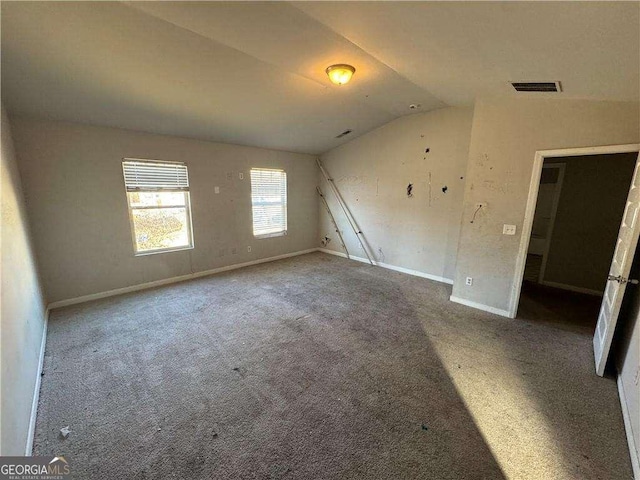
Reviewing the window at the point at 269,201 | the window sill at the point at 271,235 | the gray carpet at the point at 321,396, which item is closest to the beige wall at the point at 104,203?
the window at the point at 269,201

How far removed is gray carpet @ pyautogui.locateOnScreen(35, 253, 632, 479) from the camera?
1448 millimetres

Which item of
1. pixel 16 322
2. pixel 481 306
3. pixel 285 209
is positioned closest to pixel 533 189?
pixel 481 306

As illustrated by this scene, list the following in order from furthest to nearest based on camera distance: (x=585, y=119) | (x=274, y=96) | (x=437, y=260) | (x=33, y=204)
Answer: (x=437, y=260) → (x=274, y=96) → (x=33, y=204) → (x=585, y=119)

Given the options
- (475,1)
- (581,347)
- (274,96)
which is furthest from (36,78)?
(581,347)

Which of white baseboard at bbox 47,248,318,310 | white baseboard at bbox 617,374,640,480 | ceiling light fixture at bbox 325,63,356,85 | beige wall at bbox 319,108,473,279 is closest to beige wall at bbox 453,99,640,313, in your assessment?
beige wall at bbox 319,108,473,279

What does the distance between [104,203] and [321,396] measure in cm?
360

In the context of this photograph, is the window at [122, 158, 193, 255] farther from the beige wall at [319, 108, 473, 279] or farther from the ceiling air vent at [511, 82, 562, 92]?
the ceiling air vent at [511, 82, 562, 92]

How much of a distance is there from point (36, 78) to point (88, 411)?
109 inches

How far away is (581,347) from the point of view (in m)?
2.54

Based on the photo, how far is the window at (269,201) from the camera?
16.8 feet

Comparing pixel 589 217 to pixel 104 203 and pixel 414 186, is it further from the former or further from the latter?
pixel 104 203

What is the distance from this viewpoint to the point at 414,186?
4.47m

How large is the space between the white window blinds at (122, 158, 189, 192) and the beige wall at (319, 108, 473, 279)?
9.90 feet

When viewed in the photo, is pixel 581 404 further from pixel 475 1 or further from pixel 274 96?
pixel 274 96
